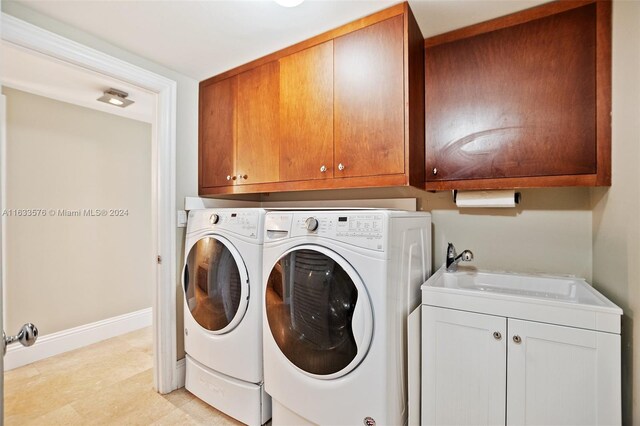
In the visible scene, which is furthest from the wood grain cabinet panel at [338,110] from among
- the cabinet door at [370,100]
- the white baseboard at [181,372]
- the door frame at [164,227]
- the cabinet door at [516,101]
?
the white baseboard at [181,372]

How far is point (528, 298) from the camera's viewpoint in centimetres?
124

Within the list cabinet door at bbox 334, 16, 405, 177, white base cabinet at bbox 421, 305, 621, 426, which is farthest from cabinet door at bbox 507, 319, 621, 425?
cabinet door at bbox 334, 16, 405, 177

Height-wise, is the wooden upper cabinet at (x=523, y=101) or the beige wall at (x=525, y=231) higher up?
the wooden upper cabinet at (x=523, y=101)

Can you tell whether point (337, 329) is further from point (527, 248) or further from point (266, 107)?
point (266, 107)

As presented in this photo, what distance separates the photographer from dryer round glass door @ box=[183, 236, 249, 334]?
5.92 feet

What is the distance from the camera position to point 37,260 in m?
2.62

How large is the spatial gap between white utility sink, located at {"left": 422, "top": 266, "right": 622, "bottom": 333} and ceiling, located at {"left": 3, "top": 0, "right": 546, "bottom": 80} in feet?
4.45

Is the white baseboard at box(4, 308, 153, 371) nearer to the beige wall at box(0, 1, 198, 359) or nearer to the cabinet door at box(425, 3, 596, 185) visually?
the beige wall at box(0, 1, 198, 359)

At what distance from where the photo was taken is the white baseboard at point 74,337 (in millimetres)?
2441

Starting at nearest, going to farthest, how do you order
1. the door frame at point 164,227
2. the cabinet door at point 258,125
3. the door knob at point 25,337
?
the door knob at point 25,337, the cabinet door at point 258,125, the door frame at point 164,227

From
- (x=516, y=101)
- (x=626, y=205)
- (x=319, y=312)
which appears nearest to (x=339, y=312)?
(x=319, y=312)

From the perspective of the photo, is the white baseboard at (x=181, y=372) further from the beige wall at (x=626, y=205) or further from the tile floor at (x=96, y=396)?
the beige wall at (x=626, y=205)

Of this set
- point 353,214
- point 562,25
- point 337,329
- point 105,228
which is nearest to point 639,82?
point 562,25

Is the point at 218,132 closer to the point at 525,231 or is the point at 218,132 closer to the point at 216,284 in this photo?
the point at 216,284
